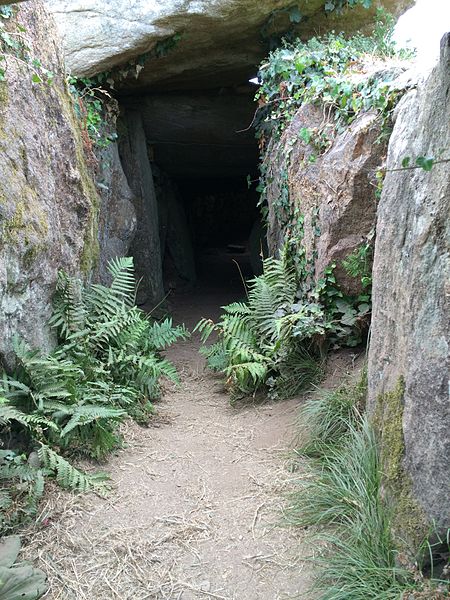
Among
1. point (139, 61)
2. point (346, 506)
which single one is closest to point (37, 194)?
point (139, 61)

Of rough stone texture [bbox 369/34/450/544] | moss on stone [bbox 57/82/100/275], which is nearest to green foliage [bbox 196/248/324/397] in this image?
moss on stone [bbox 57/82/100/275]

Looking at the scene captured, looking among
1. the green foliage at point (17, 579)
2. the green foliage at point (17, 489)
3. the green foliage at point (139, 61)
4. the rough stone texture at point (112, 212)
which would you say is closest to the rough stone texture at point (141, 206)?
the rough stone texture at point (112, 212)

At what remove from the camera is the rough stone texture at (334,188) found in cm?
425

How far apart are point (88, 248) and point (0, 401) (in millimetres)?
2270

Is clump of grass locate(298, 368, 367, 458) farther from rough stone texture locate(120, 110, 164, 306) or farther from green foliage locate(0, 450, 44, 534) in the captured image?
rough stone texture locate(120, 110, 164, 306)

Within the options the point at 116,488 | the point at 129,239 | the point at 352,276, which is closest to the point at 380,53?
the point at 352,276

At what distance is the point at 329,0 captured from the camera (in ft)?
20.3

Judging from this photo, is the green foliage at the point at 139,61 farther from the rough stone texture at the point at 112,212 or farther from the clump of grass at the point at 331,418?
the clump of grass at the point at 331,418

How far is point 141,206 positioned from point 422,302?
6498mm

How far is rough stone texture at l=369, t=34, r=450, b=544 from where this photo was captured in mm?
2229

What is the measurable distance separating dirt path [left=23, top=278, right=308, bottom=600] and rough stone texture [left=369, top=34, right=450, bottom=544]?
2.81 feet

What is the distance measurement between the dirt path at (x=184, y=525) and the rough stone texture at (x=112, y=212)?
2489 millimetres

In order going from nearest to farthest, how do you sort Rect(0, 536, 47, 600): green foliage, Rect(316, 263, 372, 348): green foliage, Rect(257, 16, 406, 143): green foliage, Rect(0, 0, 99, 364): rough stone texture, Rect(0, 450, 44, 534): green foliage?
Rect(0, 536, 47, 600): green foliage → Rect(0, 450, 44, 534): green foliage → Rect(0, 0, 99, 364): rough stone texture → Rect(257, 16, 406, 143): green foliage → Rect(316, 263, 372, 348): green foliage

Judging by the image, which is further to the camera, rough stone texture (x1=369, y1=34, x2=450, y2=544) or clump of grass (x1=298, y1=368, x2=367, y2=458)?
clump of grass (x1=298, y1=368, x2=367, y2=458)
